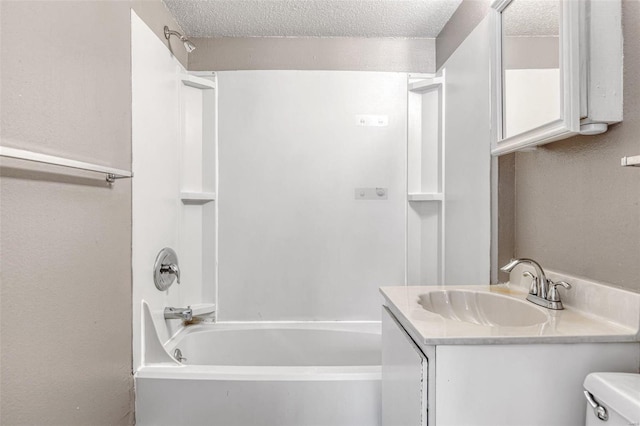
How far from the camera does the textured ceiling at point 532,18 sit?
3.68ft

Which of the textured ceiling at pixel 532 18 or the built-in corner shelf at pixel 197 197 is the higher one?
the textured ceiling at pixel 532 18

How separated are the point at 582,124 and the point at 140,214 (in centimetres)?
169

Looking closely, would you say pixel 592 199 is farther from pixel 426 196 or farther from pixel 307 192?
pixel 307 192

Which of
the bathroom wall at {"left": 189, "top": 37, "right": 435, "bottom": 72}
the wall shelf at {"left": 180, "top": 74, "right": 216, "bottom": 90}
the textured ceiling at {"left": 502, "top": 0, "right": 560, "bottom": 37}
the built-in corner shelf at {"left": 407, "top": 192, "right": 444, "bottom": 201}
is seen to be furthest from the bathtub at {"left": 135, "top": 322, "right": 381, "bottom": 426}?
the bathroom wall at {"left": 189, "top": 37, "right": 435, "bottom": 72}

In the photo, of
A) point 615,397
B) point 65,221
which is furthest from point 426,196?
point 65,221

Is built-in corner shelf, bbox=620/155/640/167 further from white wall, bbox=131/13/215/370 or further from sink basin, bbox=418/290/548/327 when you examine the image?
white wall, bbox=131/13/215/370

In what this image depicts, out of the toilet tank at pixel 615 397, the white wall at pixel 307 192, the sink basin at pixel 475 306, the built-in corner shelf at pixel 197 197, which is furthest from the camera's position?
the white wall at pixel 307 192

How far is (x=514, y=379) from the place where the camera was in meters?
0.85

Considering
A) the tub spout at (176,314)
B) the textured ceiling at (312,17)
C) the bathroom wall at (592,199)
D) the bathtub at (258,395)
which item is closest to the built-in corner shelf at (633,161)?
the bathroom wall at (592,199)

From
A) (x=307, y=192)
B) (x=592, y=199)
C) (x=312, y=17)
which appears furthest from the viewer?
(x=307, y=192)

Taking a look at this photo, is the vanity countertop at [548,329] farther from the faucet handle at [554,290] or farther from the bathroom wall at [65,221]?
the bathroom wall at [65,221]

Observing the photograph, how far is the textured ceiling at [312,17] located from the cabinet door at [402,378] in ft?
5.36

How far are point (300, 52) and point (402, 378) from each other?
6.60ft

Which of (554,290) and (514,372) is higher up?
(554,290)
